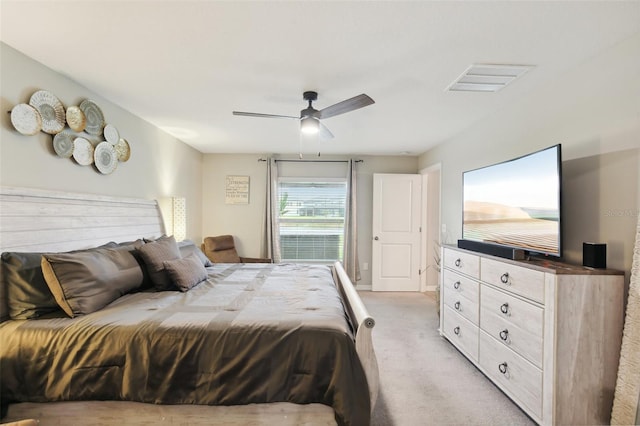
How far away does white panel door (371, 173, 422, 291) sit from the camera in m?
5.01

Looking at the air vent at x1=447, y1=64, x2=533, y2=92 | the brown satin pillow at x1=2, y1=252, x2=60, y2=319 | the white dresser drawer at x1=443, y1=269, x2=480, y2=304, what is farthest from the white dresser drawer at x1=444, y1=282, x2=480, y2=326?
the brown satin pillow at x1=2, y1=252, x2=60, y2=319

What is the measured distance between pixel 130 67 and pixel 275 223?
322cm

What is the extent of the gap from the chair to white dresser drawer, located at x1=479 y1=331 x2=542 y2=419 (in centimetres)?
319

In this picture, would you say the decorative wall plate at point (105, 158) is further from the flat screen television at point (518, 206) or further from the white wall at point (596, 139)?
the white wall at point (596, 139)

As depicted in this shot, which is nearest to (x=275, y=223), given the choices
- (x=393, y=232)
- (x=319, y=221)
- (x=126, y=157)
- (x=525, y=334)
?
(x=319, y=221)

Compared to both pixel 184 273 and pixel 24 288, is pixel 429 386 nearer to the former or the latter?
pixel 184 273

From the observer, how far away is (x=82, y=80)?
7.68 ft

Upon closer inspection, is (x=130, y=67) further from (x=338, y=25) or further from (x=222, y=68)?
(x=338, y=25)

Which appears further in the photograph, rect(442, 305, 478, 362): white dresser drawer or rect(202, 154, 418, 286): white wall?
rect(202, 154, 418, 286): white wall

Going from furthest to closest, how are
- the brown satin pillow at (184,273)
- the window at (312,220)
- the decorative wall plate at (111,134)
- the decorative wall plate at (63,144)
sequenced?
the window at (312,220) → the decorative wall plate at (111,134) → the brown satin pillow at (184,273) → the decorative wall plate at (63,144)

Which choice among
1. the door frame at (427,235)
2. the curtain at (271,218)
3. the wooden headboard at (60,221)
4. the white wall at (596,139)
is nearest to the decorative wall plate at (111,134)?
the wooden headboard at (60,221)

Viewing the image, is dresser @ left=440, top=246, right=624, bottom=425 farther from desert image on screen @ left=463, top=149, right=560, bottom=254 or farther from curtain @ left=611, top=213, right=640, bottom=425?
desert image on screen @ left=463, top=149, right=560, bottom=254

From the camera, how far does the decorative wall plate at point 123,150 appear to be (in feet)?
9.48

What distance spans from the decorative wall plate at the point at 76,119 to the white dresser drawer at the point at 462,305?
3495mm
